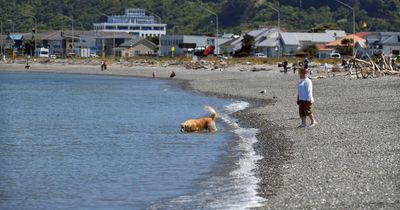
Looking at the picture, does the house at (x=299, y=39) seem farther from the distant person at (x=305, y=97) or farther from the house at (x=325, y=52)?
the distant person at (x=305, y=97)

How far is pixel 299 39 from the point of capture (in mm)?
122812

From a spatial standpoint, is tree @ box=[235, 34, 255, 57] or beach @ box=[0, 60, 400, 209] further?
tree @ box=[235, 34, 255, 57]

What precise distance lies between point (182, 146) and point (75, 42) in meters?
136

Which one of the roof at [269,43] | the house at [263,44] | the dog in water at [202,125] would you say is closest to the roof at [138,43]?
the house at [263,44]

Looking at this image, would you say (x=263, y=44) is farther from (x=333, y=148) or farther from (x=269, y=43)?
(x=333, y=148)

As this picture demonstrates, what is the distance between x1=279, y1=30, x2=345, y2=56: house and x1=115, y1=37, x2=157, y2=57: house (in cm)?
2770

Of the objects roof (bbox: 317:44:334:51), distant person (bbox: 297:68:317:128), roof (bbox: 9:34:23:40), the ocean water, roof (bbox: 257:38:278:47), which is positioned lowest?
the ocean water

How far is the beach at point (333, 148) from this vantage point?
44.1 ft

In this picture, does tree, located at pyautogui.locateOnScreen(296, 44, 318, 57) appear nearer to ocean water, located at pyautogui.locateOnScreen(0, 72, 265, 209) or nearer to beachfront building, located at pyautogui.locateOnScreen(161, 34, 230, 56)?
beachfront building, located at pyautogui.locateOnScreen(161, 34, 230, 56)

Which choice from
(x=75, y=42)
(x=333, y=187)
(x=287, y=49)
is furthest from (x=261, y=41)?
(x=333, y=187)

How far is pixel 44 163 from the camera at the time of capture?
2048 cm

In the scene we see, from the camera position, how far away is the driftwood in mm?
44438

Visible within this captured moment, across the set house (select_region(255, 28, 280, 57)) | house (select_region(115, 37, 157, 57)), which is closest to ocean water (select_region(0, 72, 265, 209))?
house (select_region(255, 28, 280, 57))

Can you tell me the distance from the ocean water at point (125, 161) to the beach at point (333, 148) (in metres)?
0.58
